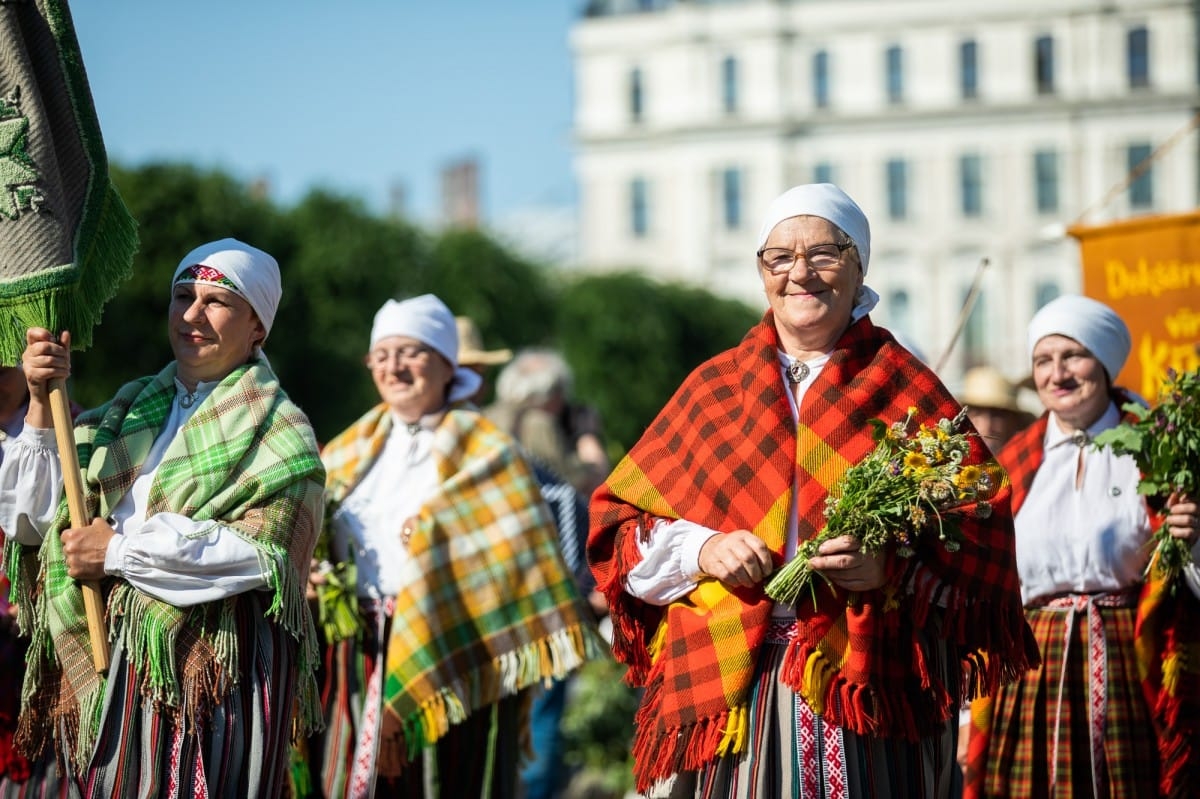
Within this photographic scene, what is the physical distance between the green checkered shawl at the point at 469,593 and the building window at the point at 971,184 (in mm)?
65301

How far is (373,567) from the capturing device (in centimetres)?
652

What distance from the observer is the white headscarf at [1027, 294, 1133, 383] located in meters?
5.95

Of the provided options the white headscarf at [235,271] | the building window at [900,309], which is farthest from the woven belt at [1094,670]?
the building window at [900,309]

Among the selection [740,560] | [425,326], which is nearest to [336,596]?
[425,326]

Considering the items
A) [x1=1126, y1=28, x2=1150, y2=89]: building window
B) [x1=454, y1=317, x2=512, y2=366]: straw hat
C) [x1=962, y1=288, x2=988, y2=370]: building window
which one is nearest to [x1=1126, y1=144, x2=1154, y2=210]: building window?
[x1=1126, y1=28, x2=1150, y2=89]: building window

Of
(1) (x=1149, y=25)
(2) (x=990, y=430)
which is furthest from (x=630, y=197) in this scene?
(2) (x=990, y=430)

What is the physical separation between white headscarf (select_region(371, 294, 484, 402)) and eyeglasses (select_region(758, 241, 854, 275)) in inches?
88.6

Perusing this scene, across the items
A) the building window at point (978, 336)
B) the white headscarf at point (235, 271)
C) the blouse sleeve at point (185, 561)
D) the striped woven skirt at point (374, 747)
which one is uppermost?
the white headscarf at point (235, 271)

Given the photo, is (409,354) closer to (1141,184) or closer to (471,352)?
(471,352)

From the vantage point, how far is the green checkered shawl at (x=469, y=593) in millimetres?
6422

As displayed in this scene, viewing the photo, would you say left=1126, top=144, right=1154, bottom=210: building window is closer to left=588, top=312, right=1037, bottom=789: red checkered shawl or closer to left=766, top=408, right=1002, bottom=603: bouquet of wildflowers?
left=588, top=312, right=1037, bottom=789: red checkered shawl

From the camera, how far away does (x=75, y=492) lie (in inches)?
183

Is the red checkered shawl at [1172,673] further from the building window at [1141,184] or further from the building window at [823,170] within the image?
the building window at [823,170]

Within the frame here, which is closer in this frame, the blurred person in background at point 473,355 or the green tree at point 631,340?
the blurred person in background at point 473,355
